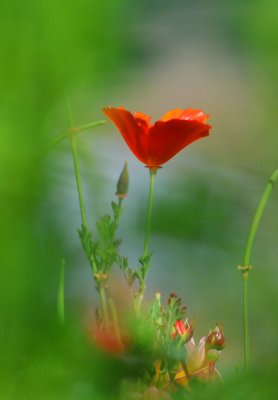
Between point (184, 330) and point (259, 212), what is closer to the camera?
point (259, 212)

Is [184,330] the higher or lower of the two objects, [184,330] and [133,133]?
the lower

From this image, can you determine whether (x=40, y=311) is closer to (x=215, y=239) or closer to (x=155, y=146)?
(x=215, y=239)

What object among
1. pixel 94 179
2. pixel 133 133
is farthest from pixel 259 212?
pixel 133 133

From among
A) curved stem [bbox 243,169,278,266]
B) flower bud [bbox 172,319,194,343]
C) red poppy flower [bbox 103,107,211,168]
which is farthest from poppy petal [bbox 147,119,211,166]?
curved stem [bbox 243,169,278,266]

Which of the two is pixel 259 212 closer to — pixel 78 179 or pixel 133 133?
pixel 78 179

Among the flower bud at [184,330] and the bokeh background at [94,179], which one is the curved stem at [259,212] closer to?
the bokeh background at [94,179]

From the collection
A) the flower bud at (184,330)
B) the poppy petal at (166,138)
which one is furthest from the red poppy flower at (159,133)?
the flower bud at (184,330)
